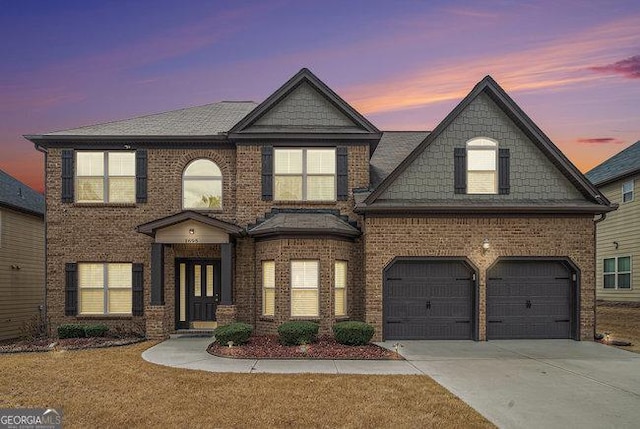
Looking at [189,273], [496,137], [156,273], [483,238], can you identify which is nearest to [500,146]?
[496,137]

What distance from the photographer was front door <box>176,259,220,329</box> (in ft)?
54.9

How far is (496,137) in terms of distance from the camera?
15820 mm

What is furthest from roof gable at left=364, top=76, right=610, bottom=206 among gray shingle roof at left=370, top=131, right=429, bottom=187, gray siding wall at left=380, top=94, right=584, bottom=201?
gray shingle roof at left=370, top=131, right=429, bottom=187

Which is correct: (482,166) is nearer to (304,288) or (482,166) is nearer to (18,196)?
(304,288)

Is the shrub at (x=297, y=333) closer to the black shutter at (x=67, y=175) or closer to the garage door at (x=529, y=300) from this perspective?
the garage door at (x=529, y=300)

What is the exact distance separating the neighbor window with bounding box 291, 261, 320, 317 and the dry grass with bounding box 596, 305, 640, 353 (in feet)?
34.4

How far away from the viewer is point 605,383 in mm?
9875

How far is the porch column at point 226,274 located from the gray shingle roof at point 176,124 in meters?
4.13

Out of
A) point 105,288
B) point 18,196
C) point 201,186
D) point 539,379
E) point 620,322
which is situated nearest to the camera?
point 539,379

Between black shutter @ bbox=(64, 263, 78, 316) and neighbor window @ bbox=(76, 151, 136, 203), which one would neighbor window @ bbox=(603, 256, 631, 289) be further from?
black shutter @ bbox=(64, 263, 78, 316)

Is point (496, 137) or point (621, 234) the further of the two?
point (621, 234)

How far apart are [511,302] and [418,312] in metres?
3.04

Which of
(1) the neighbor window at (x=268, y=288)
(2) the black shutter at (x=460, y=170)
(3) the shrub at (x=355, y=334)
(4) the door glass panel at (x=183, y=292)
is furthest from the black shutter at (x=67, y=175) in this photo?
(2) the black shutter at (x=460, y=170)

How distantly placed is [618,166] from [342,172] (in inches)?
640
